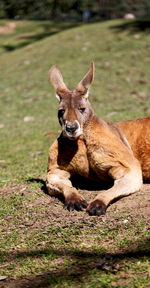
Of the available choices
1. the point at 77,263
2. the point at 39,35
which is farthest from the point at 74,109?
the point at 39,35

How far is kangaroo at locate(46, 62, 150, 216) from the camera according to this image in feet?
12.4

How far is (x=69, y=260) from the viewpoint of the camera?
2750mm

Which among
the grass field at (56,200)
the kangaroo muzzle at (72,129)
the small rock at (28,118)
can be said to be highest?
the kangaroo muzzle at (72,129)

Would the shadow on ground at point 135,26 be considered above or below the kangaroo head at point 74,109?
above

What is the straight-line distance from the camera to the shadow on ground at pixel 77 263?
2.49m

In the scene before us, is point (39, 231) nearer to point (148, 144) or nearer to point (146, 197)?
point (146, 197)

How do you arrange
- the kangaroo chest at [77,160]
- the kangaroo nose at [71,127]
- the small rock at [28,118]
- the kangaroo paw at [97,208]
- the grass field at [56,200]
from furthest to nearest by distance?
the small rock at [28,118], the kangaroo chest at [77,160], the kangaroo nose at [71,127], the kangaroo paw at [97,208], the grass field at [56,200]

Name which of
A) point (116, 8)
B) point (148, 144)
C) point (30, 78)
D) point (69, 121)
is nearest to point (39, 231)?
point (69, 121)

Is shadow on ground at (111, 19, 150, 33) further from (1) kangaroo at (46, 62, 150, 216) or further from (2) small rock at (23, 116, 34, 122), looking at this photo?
(1) kangaroo at (46, 62, 150, 216)

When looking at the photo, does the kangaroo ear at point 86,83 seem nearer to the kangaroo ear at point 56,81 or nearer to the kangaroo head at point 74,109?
the kangaroo head at point 74,109

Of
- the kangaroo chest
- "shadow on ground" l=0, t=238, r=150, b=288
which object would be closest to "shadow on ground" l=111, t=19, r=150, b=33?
the kangaroo chest

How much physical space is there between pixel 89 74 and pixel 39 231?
67.6 inches

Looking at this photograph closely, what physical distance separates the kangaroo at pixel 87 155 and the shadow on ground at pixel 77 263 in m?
0.79

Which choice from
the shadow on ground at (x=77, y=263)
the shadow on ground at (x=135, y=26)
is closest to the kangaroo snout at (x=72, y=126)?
the shadow on ground at (x=77, y=263)
